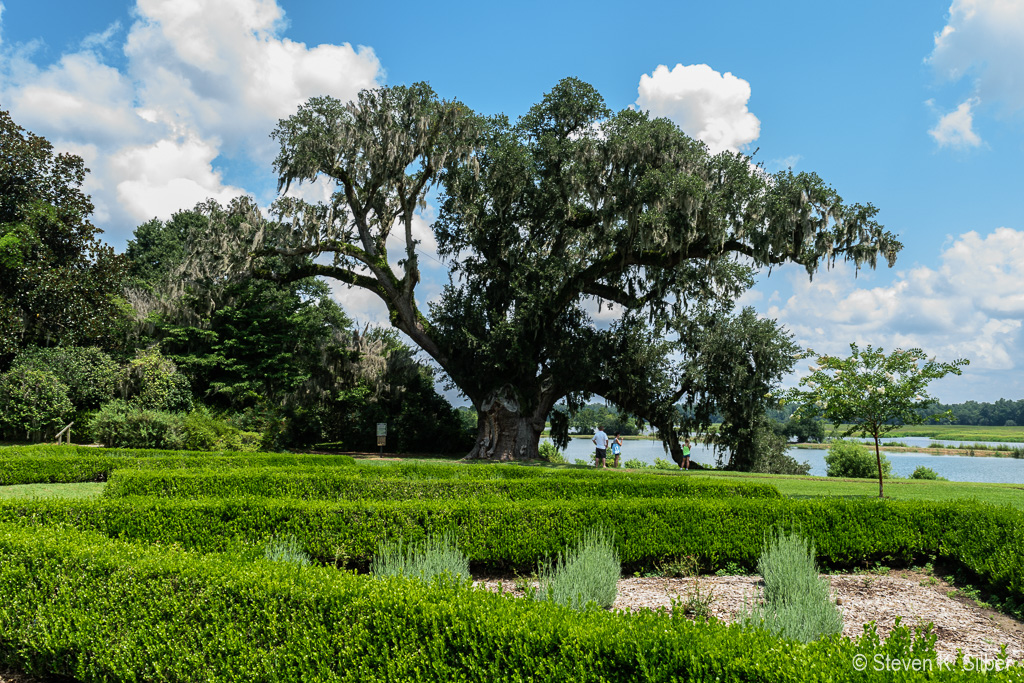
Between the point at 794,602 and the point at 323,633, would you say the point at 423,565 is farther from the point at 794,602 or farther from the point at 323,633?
the point at 794,602

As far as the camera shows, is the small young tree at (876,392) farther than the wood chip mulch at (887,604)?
Yes

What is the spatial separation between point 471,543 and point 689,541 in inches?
104

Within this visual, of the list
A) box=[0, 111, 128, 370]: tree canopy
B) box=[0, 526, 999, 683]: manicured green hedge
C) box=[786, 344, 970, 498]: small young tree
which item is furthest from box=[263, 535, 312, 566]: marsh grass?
box=[0, 111, 128, 370]: tree canopy

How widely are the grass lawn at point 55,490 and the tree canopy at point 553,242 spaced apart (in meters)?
9.90

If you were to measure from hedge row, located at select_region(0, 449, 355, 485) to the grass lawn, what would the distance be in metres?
0.29

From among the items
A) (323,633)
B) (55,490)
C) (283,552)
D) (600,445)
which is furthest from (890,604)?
(600,445)

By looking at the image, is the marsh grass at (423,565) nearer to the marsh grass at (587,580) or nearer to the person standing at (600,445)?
the marsh grass at (587,580)

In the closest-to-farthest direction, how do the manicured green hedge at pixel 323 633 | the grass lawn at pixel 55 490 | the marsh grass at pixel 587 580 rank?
1. the manicured green hedge at pixel 323 633
2. the marsh grass at pixel 587 580
3. the grass lawn at pixel 55 490

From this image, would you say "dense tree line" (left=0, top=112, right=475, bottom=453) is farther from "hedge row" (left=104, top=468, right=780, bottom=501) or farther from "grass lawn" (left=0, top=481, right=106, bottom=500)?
"hedge row" (left=104, top=468, right=780, bottom=501)

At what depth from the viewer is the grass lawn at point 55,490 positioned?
10.6 metres

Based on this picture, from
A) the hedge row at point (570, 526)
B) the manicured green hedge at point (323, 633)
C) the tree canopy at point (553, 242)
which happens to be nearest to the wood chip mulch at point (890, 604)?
the hedge row at point (570, 526)

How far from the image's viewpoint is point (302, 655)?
344 cm

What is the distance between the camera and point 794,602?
4621mm

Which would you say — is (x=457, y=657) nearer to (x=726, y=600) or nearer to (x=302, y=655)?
(x=302, y=655)
